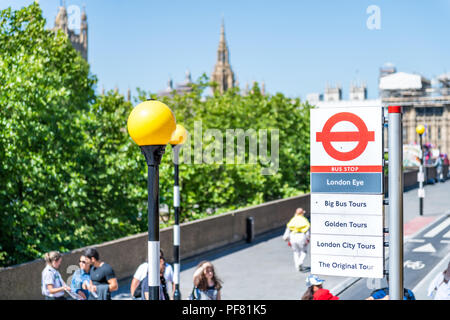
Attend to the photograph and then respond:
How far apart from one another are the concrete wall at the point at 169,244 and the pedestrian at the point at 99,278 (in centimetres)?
412

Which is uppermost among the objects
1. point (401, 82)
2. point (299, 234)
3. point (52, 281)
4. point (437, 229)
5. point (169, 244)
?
point (401, 82)

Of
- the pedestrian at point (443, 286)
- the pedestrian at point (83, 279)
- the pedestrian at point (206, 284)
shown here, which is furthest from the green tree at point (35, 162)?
the pedestrian at point (443, 286)

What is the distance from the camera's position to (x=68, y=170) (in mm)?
19688

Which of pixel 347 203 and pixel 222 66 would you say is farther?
pixel 222 66

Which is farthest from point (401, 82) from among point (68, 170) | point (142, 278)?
point (142, 278)

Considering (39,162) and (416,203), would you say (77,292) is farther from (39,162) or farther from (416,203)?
(416,203)

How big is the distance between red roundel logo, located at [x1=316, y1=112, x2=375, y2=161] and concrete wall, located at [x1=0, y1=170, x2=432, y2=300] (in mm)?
10446

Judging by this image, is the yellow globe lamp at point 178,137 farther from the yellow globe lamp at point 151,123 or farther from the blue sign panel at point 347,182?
the blue sign panel at point 347,182

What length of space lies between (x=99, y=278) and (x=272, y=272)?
8274 mm

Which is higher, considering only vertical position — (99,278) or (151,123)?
(151,123)

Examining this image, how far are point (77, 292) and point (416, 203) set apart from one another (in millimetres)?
23993

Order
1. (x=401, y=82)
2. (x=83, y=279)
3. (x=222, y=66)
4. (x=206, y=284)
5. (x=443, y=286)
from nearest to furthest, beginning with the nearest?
(x=443, y=286) → (x=206, y=284) → (x=83, y=279) → (x=401, y=82) → (x=222, y=66)

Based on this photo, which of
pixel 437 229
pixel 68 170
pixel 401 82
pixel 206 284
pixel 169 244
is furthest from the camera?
pixel 401 82

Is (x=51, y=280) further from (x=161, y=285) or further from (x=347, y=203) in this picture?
(x=347, y=203)
